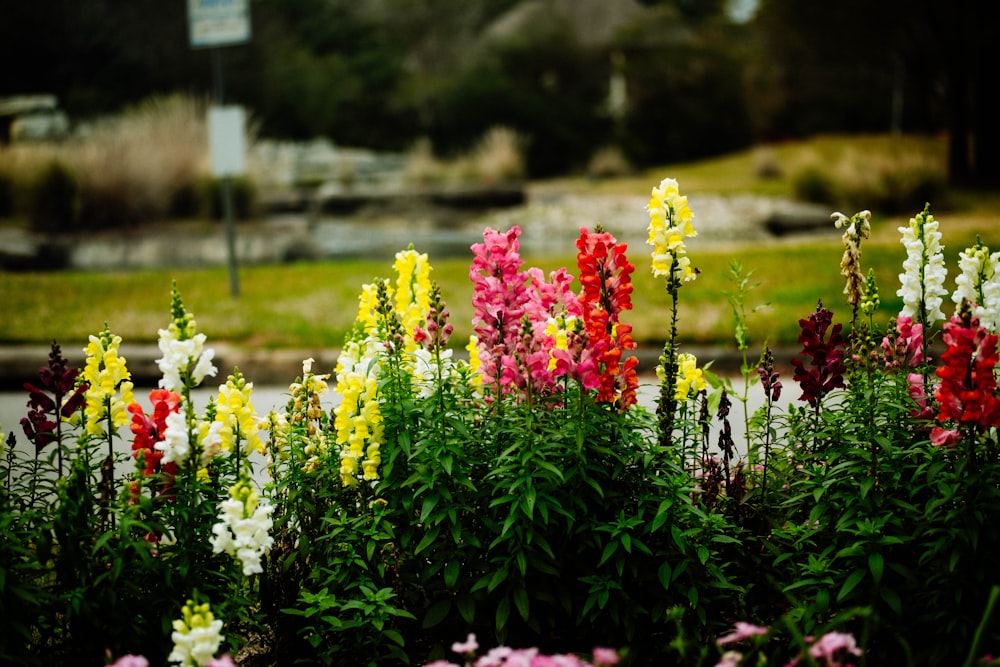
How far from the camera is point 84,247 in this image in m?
12.5

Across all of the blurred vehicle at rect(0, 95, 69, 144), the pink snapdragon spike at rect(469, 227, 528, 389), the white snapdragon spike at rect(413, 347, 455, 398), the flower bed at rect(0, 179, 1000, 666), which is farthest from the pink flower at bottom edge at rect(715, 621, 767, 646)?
the blurred vehicle at rect(0, 95, 69, 144)

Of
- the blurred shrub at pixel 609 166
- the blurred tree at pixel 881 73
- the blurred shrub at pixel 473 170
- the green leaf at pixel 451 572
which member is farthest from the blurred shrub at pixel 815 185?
the green leaf at pixel 451 572

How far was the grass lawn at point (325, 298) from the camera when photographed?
765 cm

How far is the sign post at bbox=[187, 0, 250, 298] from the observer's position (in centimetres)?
863

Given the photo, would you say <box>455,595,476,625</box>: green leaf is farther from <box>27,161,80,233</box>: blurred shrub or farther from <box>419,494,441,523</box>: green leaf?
<box>27,161,80,233</box>: blurred shrub

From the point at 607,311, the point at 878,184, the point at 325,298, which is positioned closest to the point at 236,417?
the point at 607,311

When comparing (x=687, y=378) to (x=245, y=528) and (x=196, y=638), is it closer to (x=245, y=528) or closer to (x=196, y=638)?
(x=245, y=528)

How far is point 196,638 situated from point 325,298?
7.06 meters

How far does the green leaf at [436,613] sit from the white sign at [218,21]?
23.1 ft

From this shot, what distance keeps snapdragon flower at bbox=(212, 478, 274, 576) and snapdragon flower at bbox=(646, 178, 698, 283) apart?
1504 millimetres

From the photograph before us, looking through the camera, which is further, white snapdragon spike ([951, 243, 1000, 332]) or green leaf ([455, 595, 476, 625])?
white snapdragon spike ([951, 243, 1000, 332])

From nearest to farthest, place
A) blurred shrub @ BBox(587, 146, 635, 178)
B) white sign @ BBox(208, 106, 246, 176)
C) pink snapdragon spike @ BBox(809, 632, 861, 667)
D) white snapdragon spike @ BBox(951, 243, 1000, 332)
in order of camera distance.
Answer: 1. pink snapdragon spike @ BBox(809, 632, 861, 667)
2. white snapdragon spike @ BBox(951, 243, 1000, 332)
3. white sign @ BBox(208, 106, 246, 176)
4. blurred shrub @ BBox(587, 146, 635, 178)

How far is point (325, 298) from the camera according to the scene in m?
9.17

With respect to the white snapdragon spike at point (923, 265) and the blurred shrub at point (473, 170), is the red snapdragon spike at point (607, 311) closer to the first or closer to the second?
the white snapdragon spike at point (923, 265)
